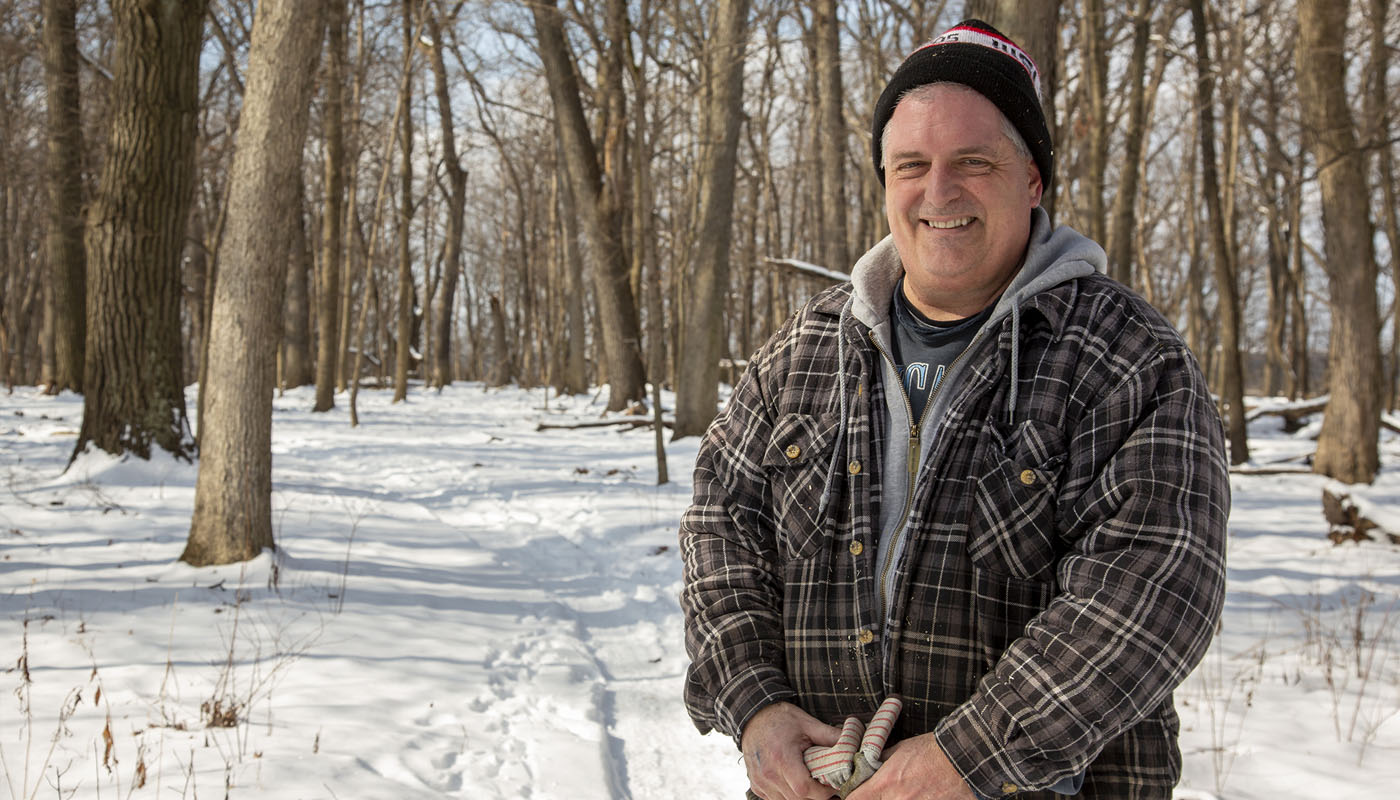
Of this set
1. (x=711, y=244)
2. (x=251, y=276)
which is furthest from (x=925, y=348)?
(x=711, y=244)

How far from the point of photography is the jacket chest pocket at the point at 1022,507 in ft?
5.35

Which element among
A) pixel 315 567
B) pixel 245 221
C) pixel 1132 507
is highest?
pixel 245 221

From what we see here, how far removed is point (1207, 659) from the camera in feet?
17.7

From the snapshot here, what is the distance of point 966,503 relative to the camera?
1.71 m

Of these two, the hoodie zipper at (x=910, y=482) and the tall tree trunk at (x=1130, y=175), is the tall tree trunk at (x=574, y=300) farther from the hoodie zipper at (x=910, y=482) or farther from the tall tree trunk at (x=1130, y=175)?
the hoodie zipper at (x=910, y=482)

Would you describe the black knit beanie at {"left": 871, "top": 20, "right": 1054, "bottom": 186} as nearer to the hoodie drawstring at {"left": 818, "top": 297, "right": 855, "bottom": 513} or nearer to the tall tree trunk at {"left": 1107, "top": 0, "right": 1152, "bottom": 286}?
the hoodie drawstring at {"left": 818, "top": 297, "right": 855, "bottom": 513}

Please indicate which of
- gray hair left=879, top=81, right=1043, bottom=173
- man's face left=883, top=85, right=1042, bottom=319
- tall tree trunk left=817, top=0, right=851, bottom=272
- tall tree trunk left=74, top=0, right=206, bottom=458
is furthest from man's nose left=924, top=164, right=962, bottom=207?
tall tree trunk left=817, top=0, right=851, bottom=272

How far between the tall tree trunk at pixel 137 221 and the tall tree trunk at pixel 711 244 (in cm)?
553

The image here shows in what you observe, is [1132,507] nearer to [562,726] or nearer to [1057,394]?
[1057,394]

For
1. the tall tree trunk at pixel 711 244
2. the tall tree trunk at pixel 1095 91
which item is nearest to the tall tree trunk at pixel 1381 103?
the tall tree trunk at pixel 1095 91

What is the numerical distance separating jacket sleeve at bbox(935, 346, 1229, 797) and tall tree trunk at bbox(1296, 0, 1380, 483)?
10794mm

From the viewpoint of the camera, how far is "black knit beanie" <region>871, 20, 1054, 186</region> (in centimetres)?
177

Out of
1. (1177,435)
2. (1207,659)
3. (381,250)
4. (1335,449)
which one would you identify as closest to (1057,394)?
(1177,435)

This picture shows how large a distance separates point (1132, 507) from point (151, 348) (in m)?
9.40
